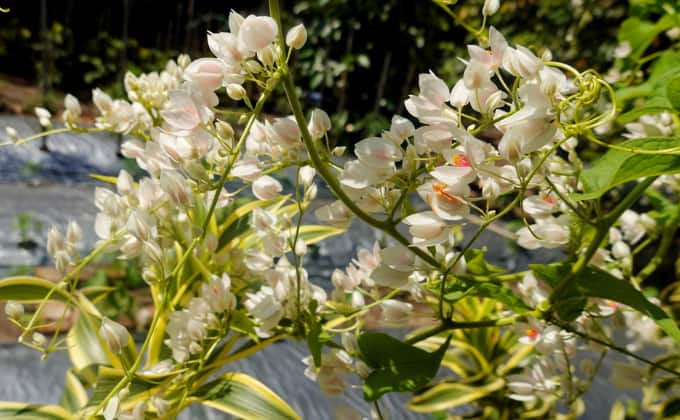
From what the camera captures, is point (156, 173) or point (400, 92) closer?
point (156, 173)

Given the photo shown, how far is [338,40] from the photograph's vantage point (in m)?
4.26

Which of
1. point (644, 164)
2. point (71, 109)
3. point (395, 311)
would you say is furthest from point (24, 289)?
point (644, 164)

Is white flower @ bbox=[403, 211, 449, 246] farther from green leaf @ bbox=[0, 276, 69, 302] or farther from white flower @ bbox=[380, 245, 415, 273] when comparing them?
green leaf @ bbox=[0, 276, 69, 302]

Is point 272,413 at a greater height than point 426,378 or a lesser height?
lesser

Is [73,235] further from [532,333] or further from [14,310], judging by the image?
[532,333]

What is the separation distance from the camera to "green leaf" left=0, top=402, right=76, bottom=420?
2.15ft

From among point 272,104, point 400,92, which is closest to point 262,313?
point 400,92

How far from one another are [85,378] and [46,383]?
0.44 meters

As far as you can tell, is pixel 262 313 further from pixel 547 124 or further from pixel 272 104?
Result: pixel 272 104

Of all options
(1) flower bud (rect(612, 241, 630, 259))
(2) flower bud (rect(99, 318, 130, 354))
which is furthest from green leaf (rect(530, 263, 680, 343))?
(2) flower bud (rect(99, 318, 130, 354))

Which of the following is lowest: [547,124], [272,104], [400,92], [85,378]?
[272,104]

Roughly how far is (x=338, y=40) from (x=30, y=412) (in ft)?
12.9

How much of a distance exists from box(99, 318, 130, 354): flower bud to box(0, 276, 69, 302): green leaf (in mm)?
376

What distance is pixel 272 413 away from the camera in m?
0.67
